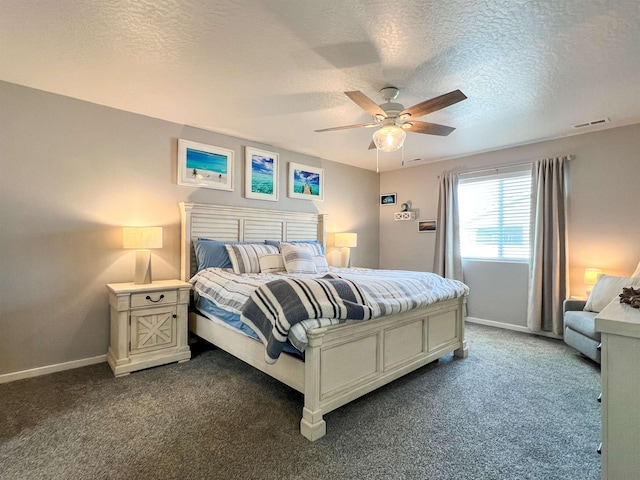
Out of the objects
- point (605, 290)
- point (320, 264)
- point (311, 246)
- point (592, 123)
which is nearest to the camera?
point (605, 290)

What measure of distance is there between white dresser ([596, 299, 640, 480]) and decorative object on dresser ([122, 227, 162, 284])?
326 centimetres

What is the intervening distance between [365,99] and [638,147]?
3.40 metres

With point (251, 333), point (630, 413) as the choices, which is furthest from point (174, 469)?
point (630, 413)

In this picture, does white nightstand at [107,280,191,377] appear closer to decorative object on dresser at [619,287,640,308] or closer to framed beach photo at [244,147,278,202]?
framed beach photo at [244,147,278,202]

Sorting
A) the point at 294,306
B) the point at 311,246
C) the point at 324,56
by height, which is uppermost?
the point at 324,56

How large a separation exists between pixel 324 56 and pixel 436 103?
0.88 meters

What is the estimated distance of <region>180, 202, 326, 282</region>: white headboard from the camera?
11.8 feet

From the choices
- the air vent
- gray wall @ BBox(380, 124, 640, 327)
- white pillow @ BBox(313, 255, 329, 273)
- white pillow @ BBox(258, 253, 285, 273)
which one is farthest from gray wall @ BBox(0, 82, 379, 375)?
the air vent

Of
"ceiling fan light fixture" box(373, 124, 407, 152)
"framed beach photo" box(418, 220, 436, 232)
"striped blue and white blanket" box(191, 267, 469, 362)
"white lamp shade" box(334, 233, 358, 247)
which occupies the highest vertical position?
"ceiling fan light fixture" box(373, 124, 407, 152)

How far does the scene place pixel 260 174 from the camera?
4.32m

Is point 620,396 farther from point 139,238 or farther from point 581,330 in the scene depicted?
point 139,238

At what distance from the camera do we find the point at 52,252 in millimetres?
2895

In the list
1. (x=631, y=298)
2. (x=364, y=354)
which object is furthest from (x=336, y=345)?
(x=631, y=298)

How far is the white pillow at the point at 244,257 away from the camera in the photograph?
11.4 feet
